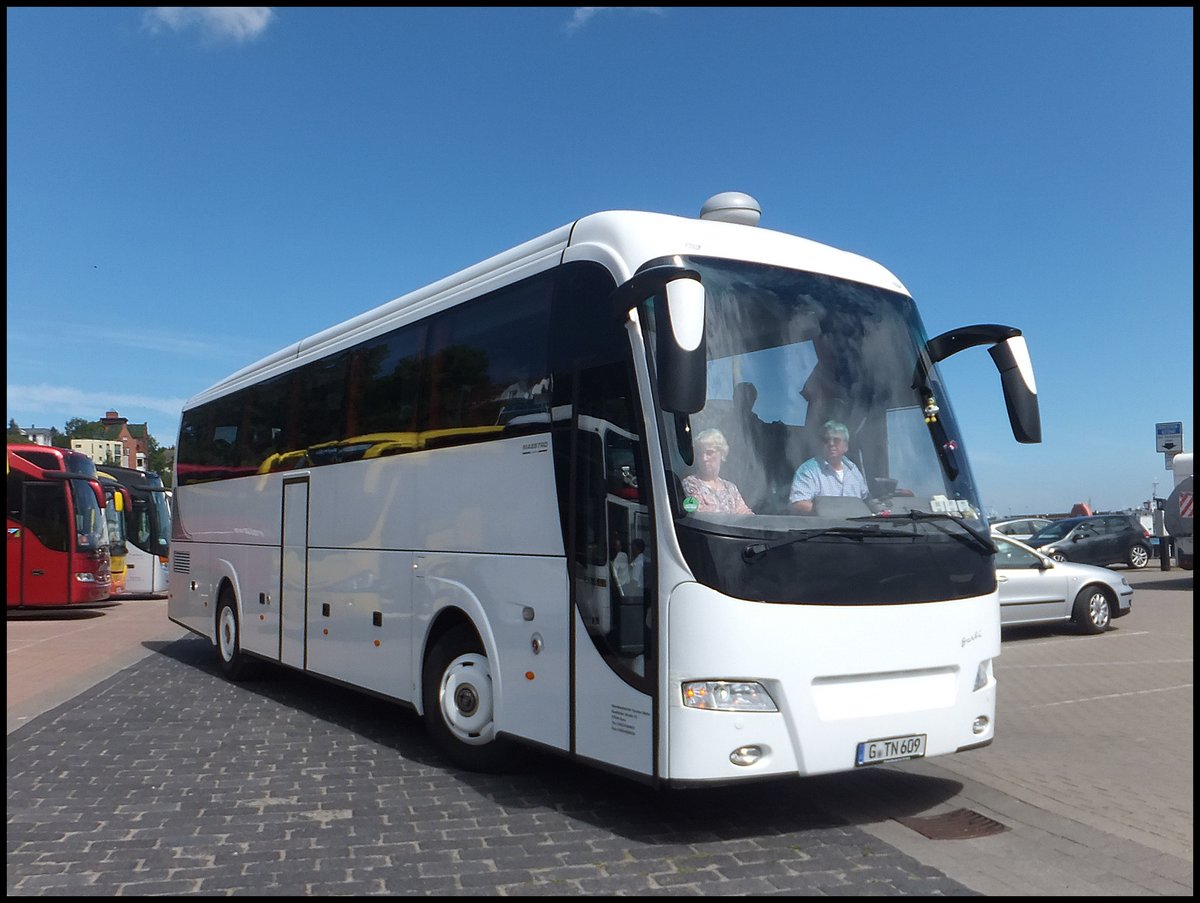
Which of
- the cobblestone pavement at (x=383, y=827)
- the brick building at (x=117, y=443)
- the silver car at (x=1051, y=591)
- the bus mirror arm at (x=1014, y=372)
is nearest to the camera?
the cobblestone pavement at (x=383, y=827)

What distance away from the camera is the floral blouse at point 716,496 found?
5.43 m

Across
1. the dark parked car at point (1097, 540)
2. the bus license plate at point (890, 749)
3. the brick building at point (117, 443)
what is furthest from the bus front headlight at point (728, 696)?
the brick building at point (117, 443)

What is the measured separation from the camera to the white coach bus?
5340 mm

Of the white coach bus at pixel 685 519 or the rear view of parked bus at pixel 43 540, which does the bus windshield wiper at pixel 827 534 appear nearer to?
the white coach bus at pixel 685 519

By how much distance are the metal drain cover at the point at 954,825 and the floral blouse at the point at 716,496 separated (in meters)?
1.99

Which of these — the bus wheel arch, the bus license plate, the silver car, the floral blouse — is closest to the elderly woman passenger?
the floral blouse

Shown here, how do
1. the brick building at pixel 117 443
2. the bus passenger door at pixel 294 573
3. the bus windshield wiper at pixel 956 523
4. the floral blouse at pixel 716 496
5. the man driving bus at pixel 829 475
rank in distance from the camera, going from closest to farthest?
the floral blouse at pixel 716 496 → the man driving bus at pixel 829 475 → the bus windshield wiper at pixel 956 523 → the bus passenger door at pixel 294 573 → the brick building at pixel 117 443

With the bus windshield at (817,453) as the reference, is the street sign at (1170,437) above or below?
above

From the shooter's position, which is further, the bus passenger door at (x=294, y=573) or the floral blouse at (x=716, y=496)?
the bus passenger door at (x=294, y=573)

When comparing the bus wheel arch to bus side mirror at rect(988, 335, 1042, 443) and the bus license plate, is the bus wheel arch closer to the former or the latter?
the bus license plate

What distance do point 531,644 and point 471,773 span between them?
1.34 meters

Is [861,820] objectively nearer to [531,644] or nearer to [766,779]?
[766,779]

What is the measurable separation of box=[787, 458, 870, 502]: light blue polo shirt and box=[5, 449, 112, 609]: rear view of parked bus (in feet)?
61.0

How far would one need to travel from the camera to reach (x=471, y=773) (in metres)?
7.21
